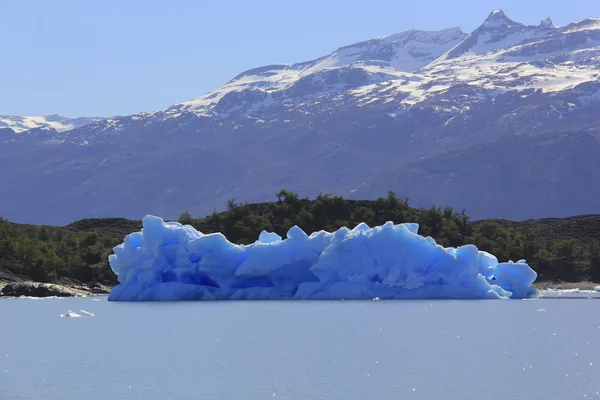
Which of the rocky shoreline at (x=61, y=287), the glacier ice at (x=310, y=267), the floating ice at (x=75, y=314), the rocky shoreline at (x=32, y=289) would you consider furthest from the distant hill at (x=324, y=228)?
the floating ice at (x=75, y=314)

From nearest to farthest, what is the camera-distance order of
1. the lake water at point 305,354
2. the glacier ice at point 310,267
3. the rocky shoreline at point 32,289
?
1. the lake water at point 305,354
2. the glacier ice at point 310,267
3. the rocky shoreline at point 32,289

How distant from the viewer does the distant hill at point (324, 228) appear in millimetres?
69875

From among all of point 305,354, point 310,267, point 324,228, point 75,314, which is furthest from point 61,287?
point 305,354

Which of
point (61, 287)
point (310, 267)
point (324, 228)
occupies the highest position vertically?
point (324, 228)

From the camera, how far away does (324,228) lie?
82562 mm

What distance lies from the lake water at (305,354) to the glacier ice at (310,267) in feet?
19.6

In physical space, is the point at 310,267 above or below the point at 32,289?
above

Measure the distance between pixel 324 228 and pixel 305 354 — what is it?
54.4 meters

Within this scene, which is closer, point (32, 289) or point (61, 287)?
point (32, 289)

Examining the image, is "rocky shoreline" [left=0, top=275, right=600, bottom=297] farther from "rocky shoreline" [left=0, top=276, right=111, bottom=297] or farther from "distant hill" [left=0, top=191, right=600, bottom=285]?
"distant hill" [left=0, top=191, right=600, bottom=285]

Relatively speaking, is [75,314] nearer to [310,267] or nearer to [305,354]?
[310,267]

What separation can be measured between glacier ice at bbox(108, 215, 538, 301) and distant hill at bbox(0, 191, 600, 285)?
50.5 ft

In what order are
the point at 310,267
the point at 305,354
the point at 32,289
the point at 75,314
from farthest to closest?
the point at 32,289
the point at 310,267
the point at 75,314
the point at 305,354

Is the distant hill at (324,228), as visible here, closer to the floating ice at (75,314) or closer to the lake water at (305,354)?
the floating ice at (75,314)
